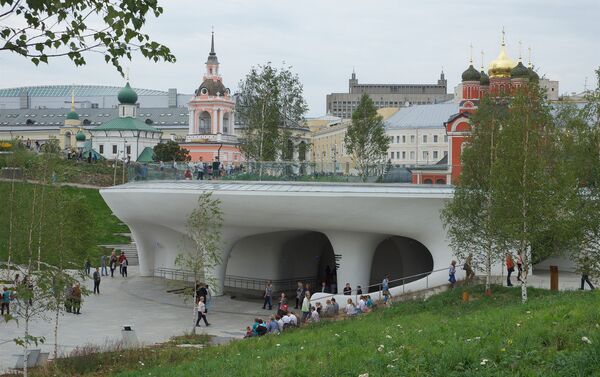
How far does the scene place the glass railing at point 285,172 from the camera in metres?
31.3

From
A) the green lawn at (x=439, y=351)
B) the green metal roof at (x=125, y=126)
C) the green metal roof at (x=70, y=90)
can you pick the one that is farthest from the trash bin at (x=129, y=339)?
the green metal roof at (x=70, y=90)

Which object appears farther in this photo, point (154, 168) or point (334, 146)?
point (334, 146)

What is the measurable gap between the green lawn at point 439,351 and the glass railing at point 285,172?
11662 millimetres

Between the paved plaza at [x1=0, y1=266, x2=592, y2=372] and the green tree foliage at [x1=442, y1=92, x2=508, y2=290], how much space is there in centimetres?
370

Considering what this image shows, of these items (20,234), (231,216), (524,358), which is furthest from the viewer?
(231,216)

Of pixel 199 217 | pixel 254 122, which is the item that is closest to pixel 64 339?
pixel 199 217

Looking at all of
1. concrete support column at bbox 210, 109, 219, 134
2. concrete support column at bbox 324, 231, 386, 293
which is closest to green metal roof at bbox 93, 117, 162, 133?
concrete support column at bbox 210, 109, 219, 134

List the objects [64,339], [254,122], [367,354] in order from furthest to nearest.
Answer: [254,122] → [64,339] → [367,354]

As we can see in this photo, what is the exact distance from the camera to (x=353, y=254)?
32.8 m

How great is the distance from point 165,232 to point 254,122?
970cm

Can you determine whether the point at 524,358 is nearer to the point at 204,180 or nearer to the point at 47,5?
the point at 47,5

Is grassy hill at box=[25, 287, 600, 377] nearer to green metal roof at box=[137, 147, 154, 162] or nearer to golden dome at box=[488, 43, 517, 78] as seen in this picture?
golden dome at box=[488, 43, 517, 78]

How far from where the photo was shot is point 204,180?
34.2m

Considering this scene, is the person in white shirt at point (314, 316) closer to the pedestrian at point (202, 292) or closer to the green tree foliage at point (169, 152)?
the pedestrian at point (202, 292)
